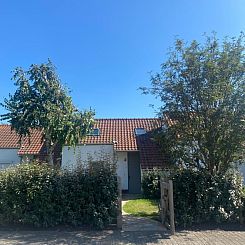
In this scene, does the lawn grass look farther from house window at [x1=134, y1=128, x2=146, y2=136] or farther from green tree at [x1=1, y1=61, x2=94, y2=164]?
house window at [x1=134, y1=128, x2=146, y2=136]

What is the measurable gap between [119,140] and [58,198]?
1388 cm

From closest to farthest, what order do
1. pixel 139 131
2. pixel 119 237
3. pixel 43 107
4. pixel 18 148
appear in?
pixel 119 237 → pixel 43 107 → pixel 18 148 → pixel 139 131

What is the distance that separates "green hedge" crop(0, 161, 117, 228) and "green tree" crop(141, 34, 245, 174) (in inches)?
108

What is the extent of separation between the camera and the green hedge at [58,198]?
10477 mm

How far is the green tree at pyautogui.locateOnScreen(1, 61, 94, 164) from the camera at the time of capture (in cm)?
1639

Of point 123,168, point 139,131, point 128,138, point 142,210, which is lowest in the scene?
point 142,210

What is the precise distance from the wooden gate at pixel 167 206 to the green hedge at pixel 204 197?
0.99 ft

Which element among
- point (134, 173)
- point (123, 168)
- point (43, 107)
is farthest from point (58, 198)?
point (134, 173)

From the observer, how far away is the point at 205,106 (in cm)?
1092

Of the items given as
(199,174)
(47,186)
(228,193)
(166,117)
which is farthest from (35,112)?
(228,193)

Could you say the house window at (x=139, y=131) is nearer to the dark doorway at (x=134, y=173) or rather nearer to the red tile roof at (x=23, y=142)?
the dark doorway at (x=134, y=173)

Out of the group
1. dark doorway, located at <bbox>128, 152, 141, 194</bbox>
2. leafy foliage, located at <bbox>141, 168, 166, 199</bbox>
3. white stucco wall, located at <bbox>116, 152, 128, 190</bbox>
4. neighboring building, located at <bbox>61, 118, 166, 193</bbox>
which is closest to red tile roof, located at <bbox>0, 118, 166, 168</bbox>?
neighboring building, located at <bbox>61, 118, 166, 193</bbox>

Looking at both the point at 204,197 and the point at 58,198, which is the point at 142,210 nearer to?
the point at 204,197

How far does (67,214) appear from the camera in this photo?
10516mm
